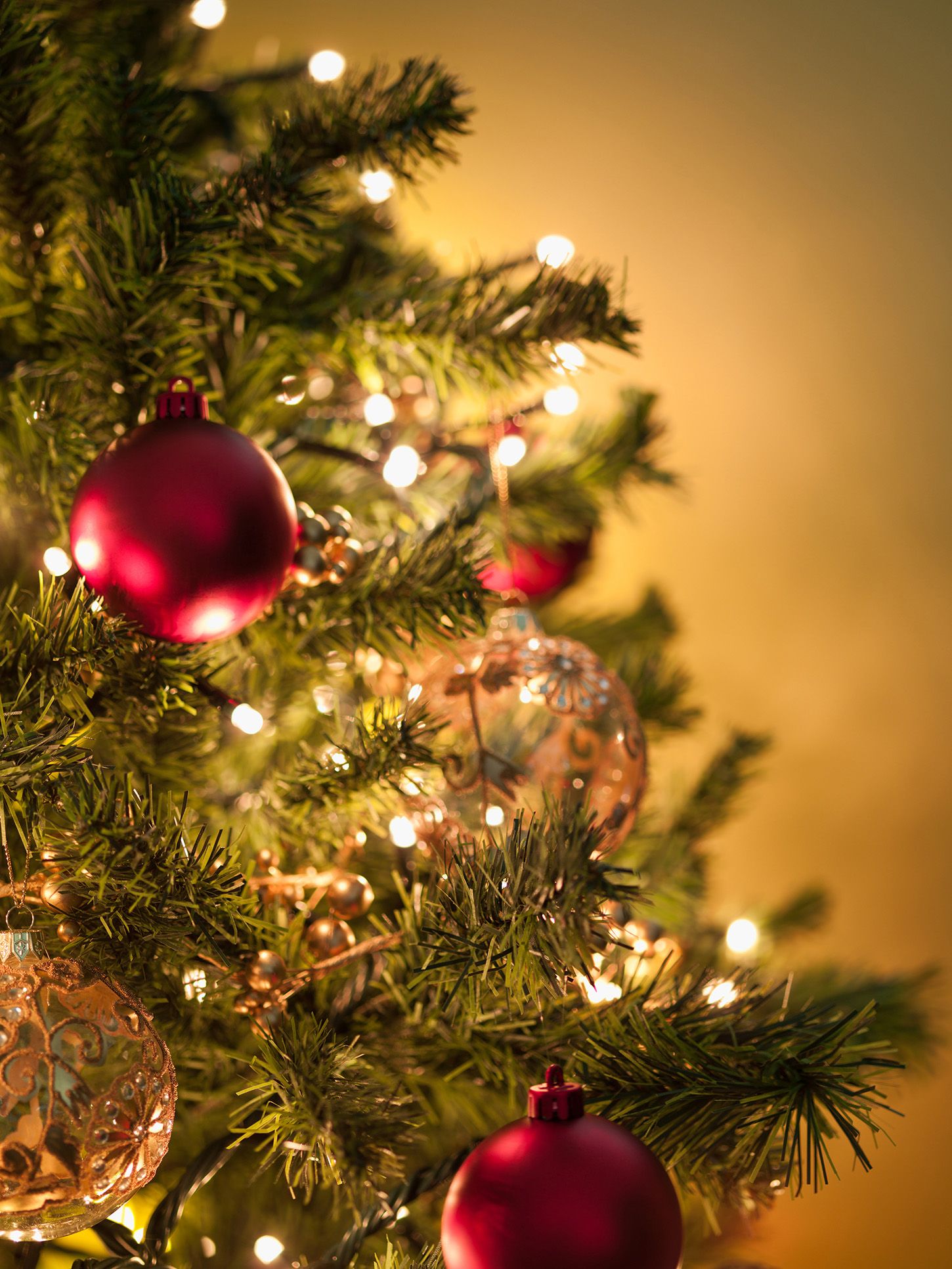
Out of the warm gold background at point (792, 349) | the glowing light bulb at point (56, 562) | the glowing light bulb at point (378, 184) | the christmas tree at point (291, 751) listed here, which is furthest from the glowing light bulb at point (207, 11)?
the warm gold background at point (792, 349)

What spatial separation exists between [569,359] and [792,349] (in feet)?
2.13

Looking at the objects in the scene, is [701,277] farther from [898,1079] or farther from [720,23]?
[898,1079]

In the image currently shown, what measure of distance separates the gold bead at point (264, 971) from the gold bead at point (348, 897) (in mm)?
69

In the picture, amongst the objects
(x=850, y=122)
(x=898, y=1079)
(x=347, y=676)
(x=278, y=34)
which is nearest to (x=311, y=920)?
(x=347, y=676)

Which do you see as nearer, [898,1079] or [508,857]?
[508,857]

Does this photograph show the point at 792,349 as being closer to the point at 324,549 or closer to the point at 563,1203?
the point at 324,549

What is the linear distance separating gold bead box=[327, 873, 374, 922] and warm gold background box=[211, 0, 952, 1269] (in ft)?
2.36

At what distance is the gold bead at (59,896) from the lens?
1.24ft

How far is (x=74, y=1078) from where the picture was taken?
13.6 inches

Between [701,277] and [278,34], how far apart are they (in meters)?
0.56

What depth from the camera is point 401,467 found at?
1.79ft

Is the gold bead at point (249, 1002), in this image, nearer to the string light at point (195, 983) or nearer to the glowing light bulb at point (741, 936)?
the string light at point (195, 983)

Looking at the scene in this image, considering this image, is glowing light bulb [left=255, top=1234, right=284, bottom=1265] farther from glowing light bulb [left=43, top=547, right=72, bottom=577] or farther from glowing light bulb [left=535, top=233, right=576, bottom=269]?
glowing light bulb [left=535, top=233, right=576, bottom=269]

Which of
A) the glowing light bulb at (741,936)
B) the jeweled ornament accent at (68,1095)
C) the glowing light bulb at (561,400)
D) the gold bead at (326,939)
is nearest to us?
the jeweled ornament accent at (68,1095)
